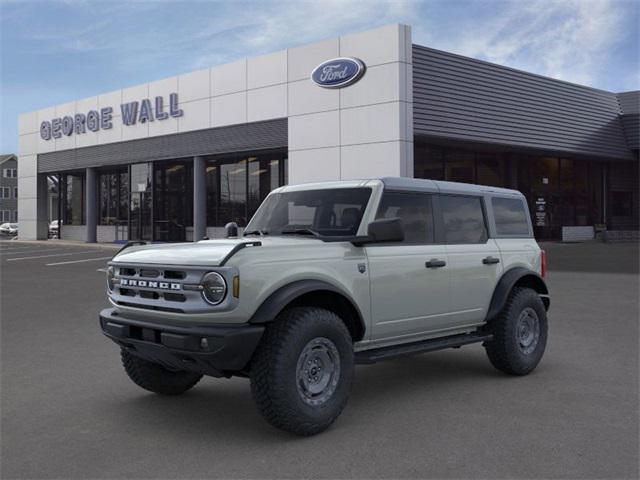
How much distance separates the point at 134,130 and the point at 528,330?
27061 millimetres

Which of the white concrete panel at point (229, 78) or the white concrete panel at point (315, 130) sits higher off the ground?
the white concrete panel at point (229, 78)

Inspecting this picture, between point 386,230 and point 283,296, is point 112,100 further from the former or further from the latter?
point 283,296

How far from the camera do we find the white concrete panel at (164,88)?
28406 mm

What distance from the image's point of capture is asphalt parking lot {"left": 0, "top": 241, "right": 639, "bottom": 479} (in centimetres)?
400

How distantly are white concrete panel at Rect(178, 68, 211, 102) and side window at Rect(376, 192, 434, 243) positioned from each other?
22393 mm

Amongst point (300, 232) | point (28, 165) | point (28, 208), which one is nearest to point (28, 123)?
point (28, 165)

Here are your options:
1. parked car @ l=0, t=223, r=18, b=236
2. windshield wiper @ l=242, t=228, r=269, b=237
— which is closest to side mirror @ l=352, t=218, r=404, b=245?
windshield wiper @ l=242, t=228, r=269, b=237

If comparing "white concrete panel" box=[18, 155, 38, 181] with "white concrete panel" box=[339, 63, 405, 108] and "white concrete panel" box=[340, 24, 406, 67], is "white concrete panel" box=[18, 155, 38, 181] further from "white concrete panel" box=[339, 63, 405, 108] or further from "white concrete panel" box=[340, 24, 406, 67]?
"white concrete panel" box=[340, 24, 406, 67]

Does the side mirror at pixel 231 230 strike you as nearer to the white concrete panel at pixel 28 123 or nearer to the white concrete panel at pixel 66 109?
the white concrete panel at pixel 66 109

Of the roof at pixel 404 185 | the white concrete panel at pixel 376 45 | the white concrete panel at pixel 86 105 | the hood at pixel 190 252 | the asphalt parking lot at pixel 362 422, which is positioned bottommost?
the asphalt parking lot at pixel 362 422

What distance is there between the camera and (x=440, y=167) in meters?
27.2

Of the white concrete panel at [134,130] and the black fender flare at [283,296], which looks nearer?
the black fender flare at [283,296]

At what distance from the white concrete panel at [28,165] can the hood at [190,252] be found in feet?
116

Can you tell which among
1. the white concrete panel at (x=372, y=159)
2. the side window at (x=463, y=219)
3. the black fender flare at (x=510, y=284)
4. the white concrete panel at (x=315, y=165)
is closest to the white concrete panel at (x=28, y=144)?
the white concrete panel at (x=315, y=165)
